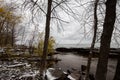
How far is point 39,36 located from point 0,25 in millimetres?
10446

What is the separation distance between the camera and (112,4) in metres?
2.33

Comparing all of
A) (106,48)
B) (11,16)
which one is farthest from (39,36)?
(106,48)

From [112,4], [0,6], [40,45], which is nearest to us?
[112,4]

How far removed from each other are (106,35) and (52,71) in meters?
6.97

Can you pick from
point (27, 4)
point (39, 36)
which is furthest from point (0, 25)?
point (27, 4)

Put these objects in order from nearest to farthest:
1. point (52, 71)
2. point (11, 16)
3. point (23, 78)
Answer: point (23, 78) < point (52, 71) < point (11, 16)

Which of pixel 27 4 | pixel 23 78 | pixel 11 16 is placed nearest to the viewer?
pixel 23 78

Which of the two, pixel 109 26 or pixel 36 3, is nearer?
pixel 109 26

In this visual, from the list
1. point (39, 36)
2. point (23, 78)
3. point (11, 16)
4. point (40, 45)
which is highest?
point (11, 16)

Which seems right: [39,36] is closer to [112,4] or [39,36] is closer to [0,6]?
[0,6]

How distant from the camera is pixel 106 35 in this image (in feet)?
7.78

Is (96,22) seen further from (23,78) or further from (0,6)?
(0,6)

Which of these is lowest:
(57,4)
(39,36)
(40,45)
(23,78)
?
(23,78)

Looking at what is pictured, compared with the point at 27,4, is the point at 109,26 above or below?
below
